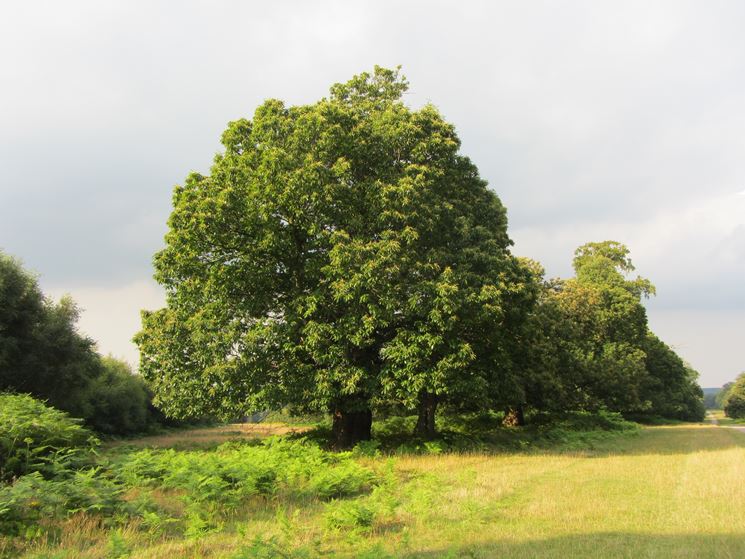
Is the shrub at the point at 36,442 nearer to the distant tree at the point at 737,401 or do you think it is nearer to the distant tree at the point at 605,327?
the distant tree at the point at 605,327

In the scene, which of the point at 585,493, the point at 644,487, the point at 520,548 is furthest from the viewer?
the point at 644,487

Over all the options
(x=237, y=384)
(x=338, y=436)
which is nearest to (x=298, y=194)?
(x=237, y=384)

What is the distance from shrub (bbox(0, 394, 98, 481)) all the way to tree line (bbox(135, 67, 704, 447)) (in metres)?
6.45

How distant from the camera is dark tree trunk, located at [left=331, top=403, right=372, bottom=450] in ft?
70.8

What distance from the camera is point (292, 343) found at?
19266mm

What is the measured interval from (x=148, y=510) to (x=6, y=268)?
25143 millimetres

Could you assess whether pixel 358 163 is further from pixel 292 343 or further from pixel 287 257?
pixel 292 343

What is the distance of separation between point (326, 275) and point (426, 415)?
1079 centimetres

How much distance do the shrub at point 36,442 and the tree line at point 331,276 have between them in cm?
645

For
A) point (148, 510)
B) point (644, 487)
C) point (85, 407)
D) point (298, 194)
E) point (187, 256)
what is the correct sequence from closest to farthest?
1. point (148, 510)
2. point (644, 487)
3. point (298, 194)
4. point (187, 256)
5. point (85, 407)

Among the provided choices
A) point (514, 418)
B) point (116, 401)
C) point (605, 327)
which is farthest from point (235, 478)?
point (605, 327)

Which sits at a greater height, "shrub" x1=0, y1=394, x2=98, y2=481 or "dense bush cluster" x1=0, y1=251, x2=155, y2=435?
"dense bush cluster" x1=0, y1=251, x2=155, y2=435

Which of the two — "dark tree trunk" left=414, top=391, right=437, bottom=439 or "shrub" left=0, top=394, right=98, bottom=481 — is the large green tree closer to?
"dark tree trunk" left=414, top=391, right=437, bottom=439

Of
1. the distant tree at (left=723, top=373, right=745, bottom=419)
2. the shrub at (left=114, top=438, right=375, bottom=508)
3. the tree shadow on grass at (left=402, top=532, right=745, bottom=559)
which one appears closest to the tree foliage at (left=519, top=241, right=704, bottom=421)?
the shrub at (left=114, top=438, right=375, bottom=508)
